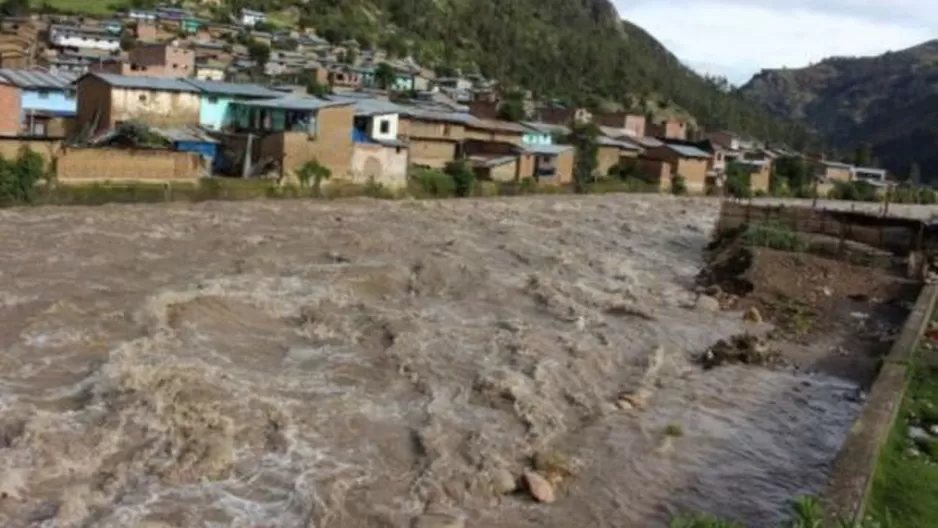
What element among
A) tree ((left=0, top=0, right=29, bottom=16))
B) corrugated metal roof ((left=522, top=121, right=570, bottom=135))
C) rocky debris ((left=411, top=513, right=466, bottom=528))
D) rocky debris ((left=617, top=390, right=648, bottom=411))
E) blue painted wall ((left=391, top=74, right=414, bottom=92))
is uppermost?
tree ((left=0, top=0, right=29, bottom=16))

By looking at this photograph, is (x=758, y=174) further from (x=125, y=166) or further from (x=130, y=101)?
(x=125, y=166)

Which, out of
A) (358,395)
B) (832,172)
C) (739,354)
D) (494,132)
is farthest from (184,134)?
(832,172)

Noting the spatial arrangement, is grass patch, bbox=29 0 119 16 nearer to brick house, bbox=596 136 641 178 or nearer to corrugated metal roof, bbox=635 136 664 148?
brick house, bbox=596 136 641 178

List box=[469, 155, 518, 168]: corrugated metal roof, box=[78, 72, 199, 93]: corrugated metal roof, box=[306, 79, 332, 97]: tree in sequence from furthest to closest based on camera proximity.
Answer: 1. box=[306, 79, 332, 97]: tree
2. box=[469, 155, 518, 168]: corrugated metal roof
3. box=[78, 72, 199, 93]: corrugated metal roof

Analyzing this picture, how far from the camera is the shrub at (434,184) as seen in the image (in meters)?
40.9

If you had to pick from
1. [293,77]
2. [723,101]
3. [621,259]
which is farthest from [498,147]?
[723,101]

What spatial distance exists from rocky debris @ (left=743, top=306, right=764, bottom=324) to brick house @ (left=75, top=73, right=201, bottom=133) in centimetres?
2644

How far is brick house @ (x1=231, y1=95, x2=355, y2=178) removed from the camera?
119 feet

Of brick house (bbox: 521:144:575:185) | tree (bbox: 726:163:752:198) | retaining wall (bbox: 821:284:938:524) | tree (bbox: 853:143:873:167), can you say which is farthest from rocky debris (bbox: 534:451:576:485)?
tree (bbox: 853:143:873:167)

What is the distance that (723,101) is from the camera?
128m

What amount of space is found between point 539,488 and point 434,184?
108ft

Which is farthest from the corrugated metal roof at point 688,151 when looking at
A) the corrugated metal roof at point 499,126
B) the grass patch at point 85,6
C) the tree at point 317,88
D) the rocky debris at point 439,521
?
the rocky debris at point 439,521

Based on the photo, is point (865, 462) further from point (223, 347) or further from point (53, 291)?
point (53, 291)

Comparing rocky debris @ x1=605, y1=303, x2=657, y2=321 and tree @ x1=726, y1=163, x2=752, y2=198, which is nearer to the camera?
rocky debris @ x1=605, y1=303, x2=657, y2=321
